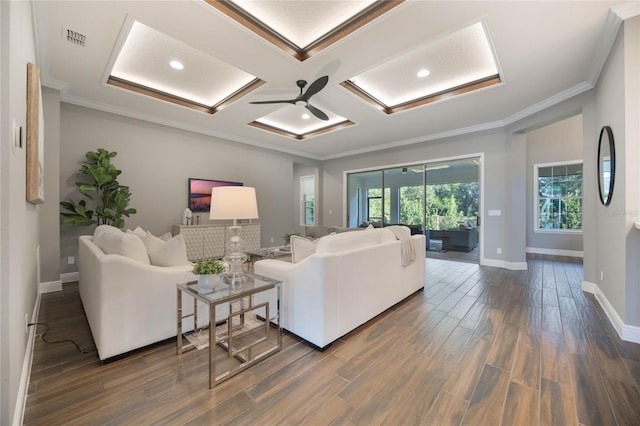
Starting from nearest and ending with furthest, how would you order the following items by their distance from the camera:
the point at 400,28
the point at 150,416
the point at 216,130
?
1. the point at 150,416
2. the point at 400,28
3. the point at 216,130

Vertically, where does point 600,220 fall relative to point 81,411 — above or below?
above

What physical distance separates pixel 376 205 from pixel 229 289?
570 cm

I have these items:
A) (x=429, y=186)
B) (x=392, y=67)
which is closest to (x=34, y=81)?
(x=392, y=67)

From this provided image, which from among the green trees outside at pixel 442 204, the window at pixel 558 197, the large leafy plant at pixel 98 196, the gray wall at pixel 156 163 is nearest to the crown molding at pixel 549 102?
the green trees outside at pixel 442 204

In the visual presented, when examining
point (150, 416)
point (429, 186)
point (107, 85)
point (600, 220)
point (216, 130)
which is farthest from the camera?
point (429, 186)

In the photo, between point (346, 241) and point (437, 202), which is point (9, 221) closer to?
point (346, 241)

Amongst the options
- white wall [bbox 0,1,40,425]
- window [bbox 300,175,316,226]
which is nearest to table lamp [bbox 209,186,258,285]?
white wall [bbox 0,1,40,425]

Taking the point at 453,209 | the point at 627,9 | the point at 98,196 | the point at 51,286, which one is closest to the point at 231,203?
A: the point at 51,286

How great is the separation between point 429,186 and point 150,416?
607cm

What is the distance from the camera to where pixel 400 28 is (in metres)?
2.36

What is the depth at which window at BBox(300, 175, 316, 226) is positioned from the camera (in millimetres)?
8570

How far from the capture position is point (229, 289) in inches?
76.5

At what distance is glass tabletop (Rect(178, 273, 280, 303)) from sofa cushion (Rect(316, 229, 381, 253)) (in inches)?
20.3

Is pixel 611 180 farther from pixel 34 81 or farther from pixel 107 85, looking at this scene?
pixel 107 85
